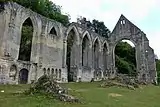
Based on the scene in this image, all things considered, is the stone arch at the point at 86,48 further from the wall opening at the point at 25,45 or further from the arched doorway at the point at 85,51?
the wall opening at the point at 25,45

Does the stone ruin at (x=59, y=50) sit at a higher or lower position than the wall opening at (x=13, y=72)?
higher

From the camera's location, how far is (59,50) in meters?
30.5

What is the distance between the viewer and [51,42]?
29453mm

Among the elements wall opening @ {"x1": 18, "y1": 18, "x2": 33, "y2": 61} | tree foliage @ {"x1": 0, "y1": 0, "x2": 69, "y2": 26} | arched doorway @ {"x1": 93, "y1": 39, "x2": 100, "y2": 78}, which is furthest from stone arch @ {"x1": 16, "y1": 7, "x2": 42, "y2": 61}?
tree foliage @ {"x1": 0, "y1": 0, "x2": 69, "y2": 26}

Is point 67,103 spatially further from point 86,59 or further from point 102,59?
point 102,59

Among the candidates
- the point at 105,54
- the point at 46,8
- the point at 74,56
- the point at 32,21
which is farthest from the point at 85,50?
the point at 46,8

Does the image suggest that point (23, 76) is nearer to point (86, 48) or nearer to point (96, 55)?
point (86, 48)

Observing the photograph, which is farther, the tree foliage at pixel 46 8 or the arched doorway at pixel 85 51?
the tree foliage at pixel 46 8

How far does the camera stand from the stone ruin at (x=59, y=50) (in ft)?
78.2

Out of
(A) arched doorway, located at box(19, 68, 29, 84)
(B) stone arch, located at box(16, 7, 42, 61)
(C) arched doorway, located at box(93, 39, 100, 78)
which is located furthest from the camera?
(C) arched doorway, located at box(93, 39, 100, 78)

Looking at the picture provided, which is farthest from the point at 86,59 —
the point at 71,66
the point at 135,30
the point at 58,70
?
the point at 135,30

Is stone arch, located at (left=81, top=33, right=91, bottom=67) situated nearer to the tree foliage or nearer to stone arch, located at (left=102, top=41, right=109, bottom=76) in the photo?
stone arch, located at (left=102, top=41, right=109, bottom=76)

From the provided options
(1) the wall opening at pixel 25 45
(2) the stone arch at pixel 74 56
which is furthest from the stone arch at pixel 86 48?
(1) the wall opening at pixel 25 45

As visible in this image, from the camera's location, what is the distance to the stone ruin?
23828 mm
